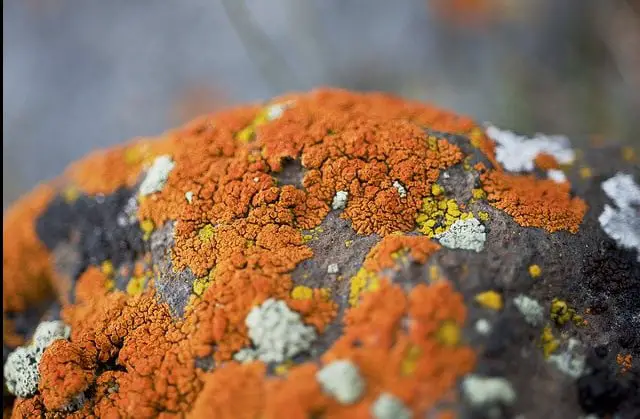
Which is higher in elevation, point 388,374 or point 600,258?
point 388,374

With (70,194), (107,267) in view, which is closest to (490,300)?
(107,267)

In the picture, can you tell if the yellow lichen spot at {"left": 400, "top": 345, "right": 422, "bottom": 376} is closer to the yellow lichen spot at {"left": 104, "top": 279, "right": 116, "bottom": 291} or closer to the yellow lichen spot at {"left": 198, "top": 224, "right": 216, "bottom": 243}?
the yellow lichen spot at {"left": 198, "top": 224, "right": 216, "bottom": 243}

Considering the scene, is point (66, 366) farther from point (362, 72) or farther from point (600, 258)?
point (362, 72)

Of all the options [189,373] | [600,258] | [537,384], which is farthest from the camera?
[600,258]

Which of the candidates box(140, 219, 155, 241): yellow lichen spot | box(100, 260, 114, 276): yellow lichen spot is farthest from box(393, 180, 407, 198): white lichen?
box(100, 260, 114, 276): yellow lichen spot

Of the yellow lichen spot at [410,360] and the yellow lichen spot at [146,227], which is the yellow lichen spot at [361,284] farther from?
the yellow lichen spot at [146,227]

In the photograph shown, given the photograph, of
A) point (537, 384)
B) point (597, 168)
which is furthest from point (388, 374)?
point (597, 168)

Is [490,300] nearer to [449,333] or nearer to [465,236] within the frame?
[449,333]
